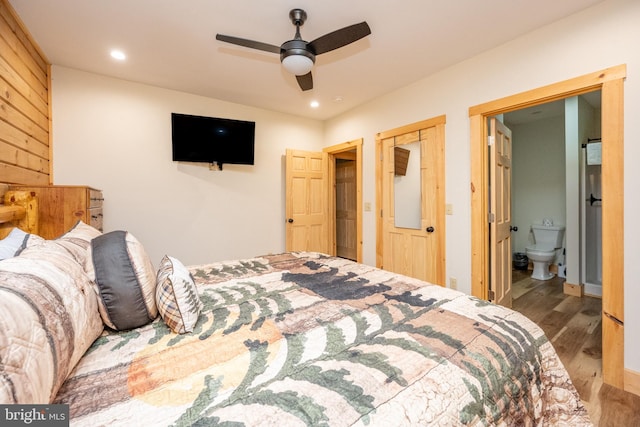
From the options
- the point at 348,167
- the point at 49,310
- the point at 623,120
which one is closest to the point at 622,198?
the point at 623,120

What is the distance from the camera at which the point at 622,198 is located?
1.81 meters

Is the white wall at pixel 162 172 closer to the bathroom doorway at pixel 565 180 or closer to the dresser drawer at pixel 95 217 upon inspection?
the dresser drawer at pixel 95 217

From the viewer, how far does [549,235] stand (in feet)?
14.0

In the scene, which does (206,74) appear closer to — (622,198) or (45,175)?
(45,175)

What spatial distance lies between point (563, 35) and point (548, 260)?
10.6 ft

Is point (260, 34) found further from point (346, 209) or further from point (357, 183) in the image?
point (346, 209)

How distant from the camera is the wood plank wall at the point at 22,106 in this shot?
6.36 ft

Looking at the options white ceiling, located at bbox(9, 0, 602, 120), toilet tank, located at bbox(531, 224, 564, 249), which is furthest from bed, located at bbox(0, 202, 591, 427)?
toilet tank, located at bbox(531, 224, 564, 249)

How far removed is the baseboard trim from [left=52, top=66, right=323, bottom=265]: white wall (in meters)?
3.60

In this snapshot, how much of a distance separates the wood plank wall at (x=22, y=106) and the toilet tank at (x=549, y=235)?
20.6ft

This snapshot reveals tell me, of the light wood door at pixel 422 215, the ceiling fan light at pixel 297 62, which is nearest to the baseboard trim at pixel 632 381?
the light wood door at pixel 422 215

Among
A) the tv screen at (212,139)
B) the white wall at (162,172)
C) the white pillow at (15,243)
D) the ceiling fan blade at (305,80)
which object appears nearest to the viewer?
the white pillow at (15,243)

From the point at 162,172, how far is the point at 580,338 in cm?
460

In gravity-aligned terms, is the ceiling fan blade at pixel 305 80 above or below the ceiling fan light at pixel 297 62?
above
